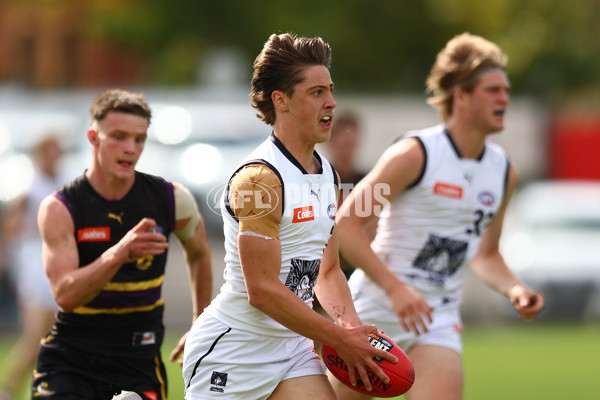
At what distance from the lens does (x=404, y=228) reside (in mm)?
6297

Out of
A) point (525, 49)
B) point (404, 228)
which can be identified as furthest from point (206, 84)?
point (404, 228)

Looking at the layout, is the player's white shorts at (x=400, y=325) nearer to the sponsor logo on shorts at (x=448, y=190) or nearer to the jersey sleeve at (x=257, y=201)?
the sponsor logo on shorts at (x=448, y=190)

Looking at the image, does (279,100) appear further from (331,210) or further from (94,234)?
(94,234)

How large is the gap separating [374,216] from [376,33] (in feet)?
77.0

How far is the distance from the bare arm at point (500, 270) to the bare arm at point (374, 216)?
647 mm

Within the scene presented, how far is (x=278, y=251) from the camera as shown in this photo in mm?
4633

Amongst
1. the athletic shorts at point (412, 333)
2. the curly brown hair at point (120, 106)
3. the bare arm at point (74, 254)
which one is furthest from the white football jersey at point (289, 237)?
the athletic shorts at point (412, 333)

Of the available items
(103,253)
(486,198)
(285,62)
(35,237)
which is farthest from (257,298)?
(35,237)

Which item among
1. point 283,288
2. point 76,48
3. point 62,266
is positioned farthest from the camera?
point 76,48

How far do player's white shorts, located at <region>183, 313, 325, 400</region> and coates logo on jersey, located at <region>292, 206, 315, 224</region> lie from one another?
573 mm

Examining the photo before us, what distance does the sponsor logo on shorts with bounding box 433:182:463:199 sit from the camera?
245 inches

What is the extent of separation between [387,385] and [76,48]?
3528 cm

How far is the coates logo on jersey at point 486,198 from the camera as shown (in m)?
6.34

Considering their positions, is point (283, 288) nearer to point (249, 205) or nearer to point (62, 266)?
point (249, 205)
